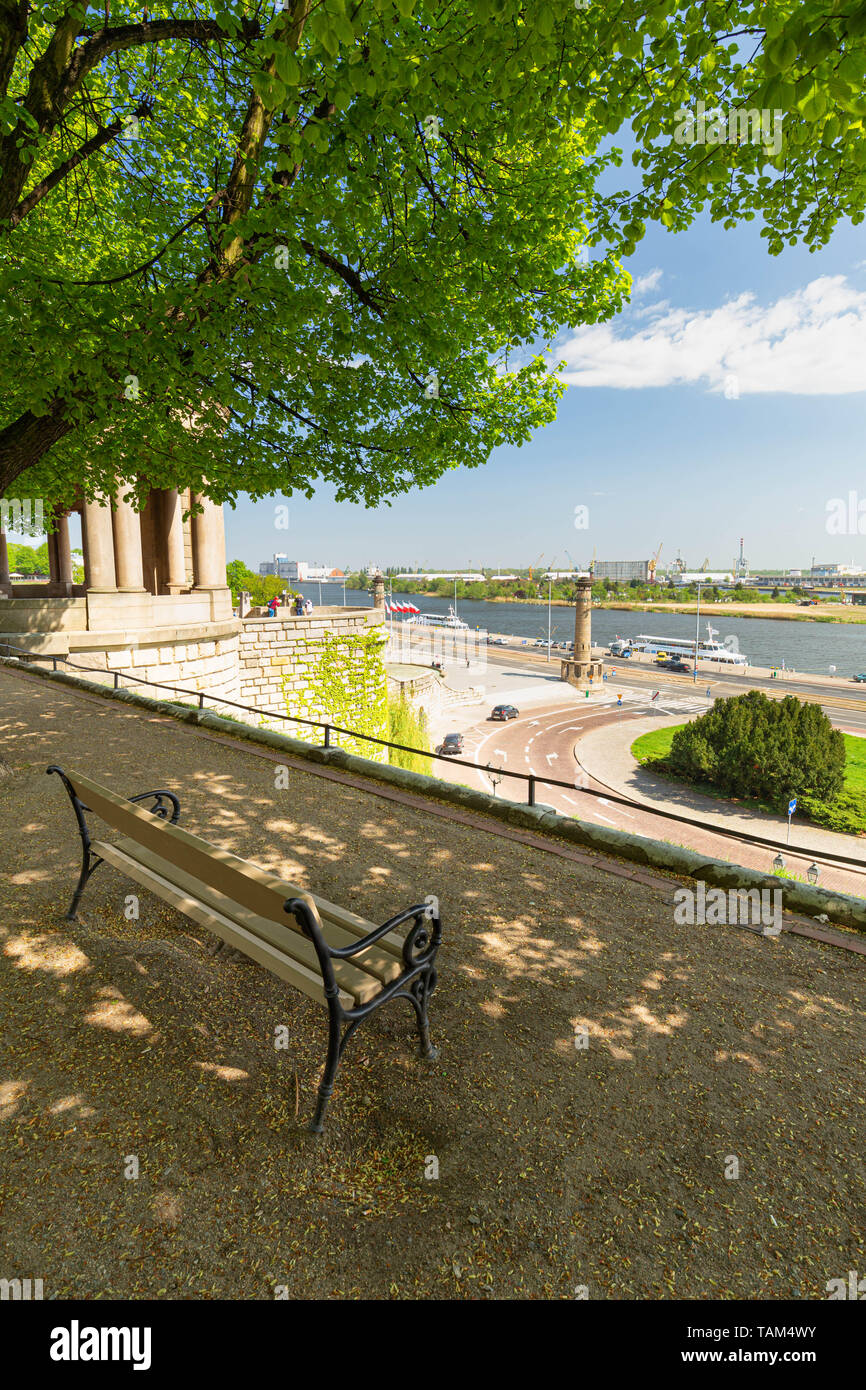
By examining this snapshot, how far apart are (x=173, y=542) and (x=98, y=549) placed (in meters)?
2.96

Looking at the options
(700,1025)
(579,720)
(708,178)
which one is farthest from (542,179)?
(579,720)

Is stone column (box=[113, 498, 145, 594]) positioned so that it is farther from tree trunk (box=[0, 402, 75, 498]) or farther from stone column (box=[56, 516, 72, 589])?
stone column (box=[56, 516, 72, 589])

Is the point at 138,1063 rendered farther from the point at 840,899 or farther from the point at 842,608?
the point at 842,608

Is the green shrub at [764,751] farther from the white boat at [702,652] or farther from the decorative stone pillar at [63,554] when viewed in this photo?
the white boat at [702,652]

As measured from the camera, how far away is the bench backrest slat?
2707 mm

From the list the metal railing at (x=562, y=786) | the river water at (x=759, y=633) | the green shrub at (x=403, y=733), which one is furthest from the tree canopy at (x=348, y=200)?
the river water at (x=759, y=633)

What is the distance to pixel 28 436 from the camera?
6.32 m

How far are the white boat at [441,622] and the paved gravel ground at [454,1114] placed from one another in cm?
9853

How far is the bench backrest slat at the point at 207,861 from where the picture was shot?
2707 mm

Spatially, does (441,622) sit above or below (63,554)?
below

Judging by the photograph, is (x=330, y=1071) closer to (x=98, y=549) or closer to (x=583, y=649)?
(x=98, y=549)

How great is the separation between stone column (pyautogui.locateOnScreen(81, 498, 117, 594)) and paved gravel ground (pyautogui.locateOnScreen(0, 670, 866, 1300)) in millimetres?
13871

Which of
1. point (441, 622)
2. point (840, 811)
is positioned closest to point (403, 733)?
point (840, 811)

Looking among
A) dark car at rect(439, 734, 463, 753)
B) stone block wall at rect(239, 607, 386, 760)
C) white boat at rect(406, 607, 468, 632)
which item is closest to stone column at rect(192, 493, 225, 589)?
stone block wall at rect(239, 607, 386, 760)
